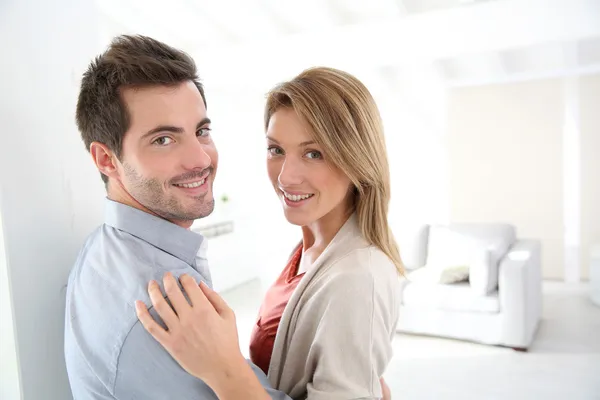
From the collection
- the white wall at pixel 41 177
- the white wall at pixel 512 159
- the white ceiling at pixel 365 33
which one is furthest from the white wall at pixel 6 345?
the white wall at pixel 512 159

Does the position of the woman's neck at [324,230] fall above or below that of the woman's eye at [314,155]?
below

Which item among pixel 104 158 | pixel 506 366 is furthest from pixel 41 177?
pixel 506 366

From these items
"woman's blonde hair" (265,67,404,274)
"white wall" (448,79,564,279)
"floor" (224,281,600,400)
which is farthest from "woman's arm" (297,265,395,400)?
"white wall" (448,79,564,279)

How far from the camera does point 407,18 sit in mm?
4516

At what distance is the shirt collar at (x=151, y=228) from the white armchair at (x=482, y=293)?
3.59 meters

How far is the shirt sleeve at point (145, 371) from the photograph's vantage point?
87 cm

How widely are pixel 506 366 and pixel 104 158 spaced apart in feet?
11.8

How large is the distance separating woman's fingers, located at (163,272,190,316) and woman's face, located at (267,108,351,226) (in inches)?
23.4

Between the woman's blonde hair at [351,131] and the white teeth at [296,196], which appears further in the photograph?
the white teeth at [296,196]

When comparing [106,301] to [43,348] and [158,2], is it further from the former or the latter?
[158,2]

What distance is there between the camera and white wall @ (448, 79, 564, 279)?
21.9 ft

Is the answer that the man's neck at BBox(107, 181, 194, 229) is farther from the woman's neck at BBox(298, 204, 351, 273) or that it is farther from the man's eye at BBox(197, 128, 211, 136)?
the woman's neck at BBox(298, 204, 351, 273)

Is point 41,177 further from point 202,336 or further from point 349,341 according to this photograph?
point 349,341

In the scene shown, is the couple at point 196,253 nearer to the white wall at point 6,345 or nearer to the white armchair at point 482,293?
the white wall at point 6,345
